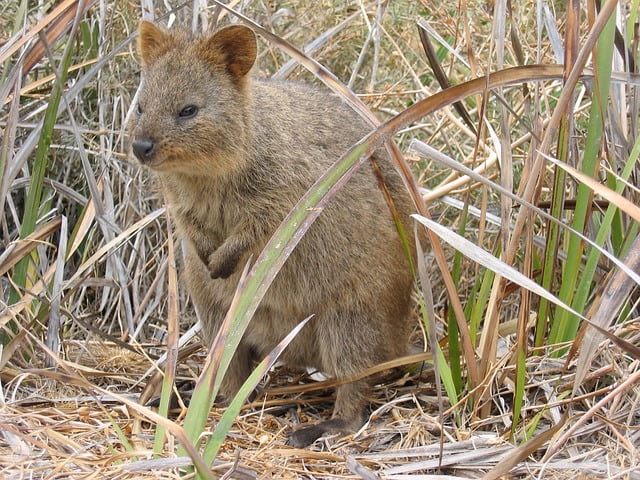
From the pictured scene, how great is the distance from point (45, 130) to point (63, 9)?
0.53 meters

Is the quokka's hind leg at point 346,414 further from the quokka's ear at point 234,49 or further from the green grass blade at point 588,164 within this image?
the quokka's ear at point 234,49

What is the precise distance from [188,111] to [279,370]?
1535 millimetres

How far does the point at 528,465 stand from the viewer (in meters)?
3.11

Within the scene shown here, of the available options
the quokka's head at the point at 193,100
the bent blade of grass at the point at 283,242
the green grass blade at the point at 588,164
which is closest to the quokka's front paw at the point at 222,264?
the quokka's head at the point at 193,100

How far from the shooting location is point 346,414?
13.4 ft

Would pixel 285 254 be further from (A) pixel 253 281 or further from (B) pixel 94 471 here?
(B) pixel 94 471

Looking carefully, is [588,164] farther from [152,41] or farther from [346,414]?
[152,41]

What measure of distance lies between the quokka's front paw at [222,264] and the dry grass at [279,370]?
0.48 meters

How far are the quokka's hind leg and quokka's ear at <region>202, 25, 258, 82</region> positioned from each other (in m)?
1.47

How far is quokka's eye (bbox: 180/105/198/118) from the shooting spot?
152 inches

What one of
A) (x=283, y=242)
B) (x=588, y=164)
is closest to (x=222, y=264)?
(x=283, y=242)

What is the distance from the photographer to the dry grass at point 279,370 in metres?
3.23

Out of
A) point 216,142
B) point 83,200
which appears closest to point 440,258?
point 216,142

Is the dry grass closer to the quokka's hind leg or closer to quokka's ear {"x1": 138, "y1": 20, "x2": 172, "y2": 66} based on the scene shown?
the quokka's hind leg
